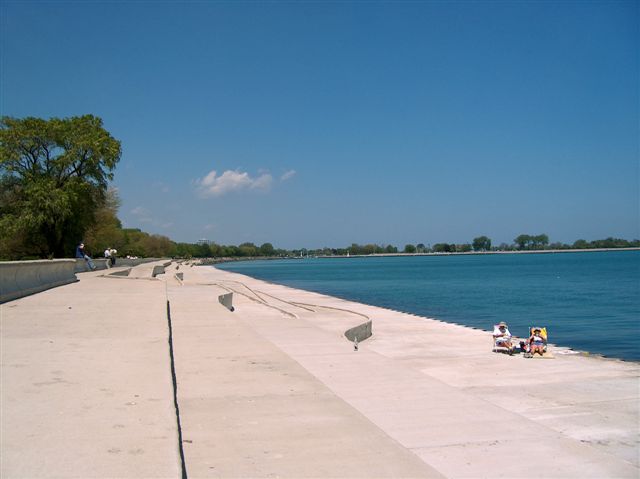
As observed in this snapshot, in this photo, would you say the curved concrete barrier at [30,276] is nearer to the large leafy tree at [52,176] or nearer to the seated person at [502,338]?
the seated person at [502,338]

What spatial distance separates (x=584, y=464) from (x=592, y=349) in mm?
14630

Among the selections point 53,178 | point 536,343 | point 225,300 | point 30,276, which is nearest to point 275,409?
point 536,343

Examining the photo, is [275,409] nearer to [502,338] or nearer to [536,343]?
[536,343]

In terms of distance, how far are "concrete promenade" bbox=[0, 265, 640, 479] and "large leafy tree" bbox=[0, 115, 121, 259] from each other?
3402 centimetres

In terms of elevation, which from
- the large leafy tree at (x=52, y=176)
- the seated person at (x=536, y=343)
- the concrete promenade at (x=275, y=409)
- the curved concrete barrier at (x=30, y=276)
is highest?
the large leafy tree at (x=52, y=176)

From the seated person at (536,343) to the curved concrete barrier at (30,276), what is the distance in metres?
14.1

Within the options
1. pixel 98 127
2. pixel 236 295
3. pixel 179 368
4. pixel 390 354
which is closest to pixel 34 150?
pixel 98 127

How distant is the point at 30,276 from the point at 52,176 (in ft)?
97.1

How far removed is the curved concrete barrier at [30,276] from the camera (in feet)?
55.7

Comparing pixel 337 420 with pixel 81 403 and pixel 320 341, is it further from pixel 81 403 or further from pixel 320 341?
pixel 320 341

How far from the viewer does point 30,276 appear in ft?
65.1

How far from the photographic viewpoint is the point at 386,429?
658 centimetres

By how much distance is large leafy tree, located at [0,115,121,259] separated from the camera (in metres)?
44.1

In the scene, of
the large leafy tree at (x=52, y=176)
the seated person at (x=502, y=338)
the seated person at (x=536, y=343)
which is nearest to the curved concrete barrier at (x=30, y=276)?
the seated person at (x=502, y=338)
